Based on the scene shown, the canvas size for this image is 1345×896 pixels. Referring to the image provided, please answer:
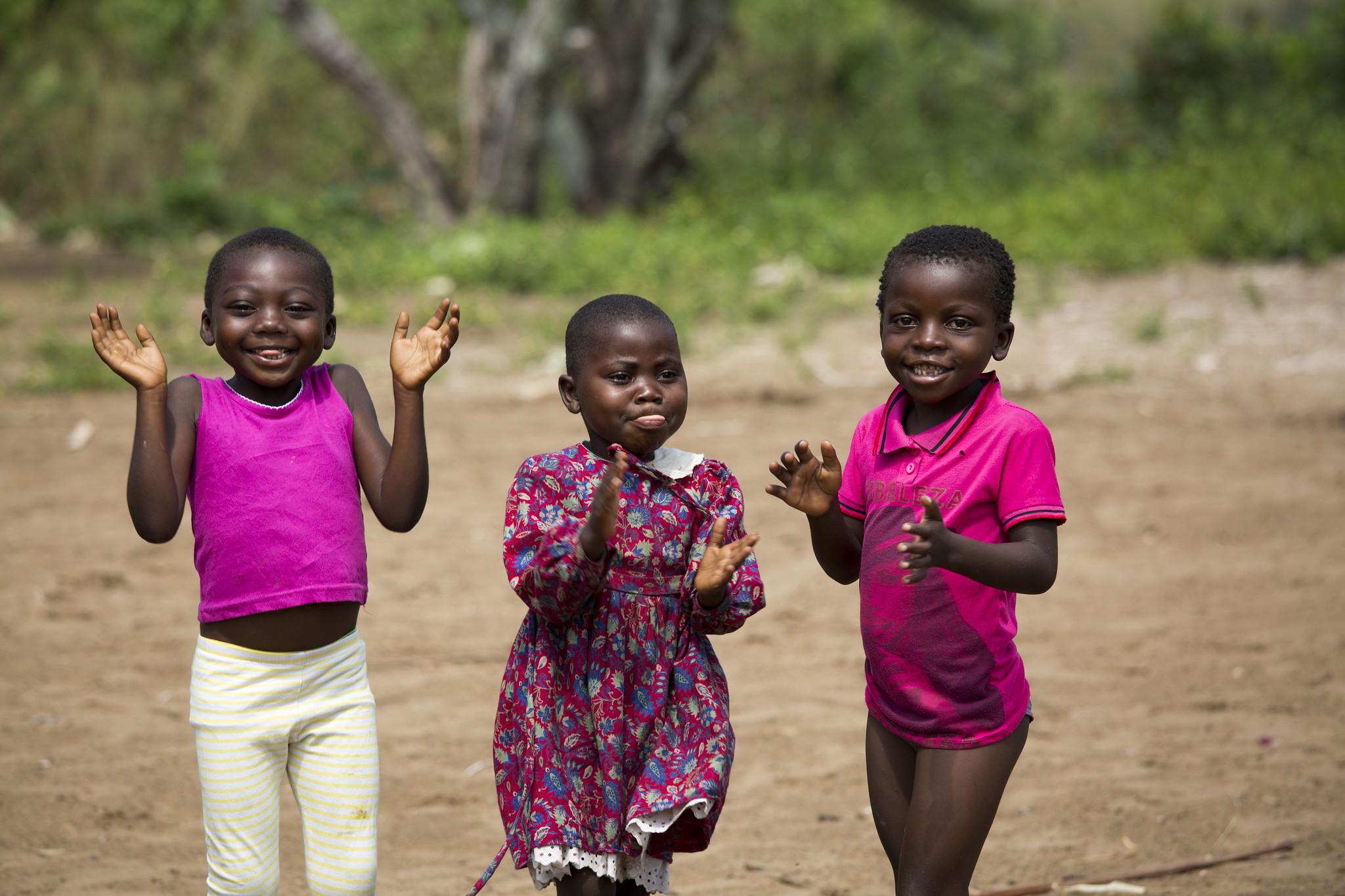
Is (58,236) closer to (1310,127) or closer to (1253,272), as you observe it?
(1253,272)

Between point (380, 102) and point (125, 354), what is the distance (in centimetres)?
1248

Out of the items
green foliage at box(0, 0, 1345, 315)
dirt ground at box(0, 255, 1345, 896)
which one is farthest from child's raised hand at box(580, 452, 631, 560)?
green foliage at box(0, 0, 1345, 315)

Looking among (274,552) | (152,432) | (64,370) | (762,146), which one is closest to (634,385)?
(274,552)

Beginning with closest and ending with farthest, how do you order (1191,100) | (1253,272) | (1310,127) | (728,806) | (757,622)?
1. (728,806)
2. (757,622)
3. (1253,272)
4. (1310,127)
5. (1191,100)

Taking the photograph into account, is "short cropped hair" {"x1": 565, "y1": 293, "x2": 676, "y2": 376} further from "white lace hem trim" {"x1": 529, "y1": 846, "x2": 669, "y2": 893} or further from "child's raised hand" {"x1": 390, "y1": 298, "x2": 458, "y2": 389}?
"white lace hem trim" {"x1": 529, "y1": 846, "x2": 669, "y2": 893}

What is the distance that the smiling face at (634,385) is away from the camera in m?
2.57

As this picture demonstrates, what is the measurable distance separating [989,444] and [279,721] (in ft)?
4.52

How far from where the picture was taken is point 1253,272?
9.98 meters

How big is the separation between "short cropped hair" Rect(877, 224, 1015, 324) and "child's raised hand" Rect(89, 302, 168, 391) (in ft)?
4.31

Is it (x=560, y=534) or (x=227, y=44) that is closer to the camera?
(x=560, y=534)

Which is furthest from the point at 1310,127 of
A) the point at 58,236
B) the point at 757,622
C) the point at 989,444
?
the point at 989,444

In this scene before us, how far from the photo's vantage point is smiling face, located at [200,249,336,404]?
263cm

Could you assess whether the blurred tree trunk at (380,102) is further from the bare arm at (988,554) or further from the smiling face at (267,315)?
the bare arm at (988,554)

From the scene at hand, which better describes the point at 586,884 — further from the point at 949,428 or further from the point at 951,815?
the point at 949,428
